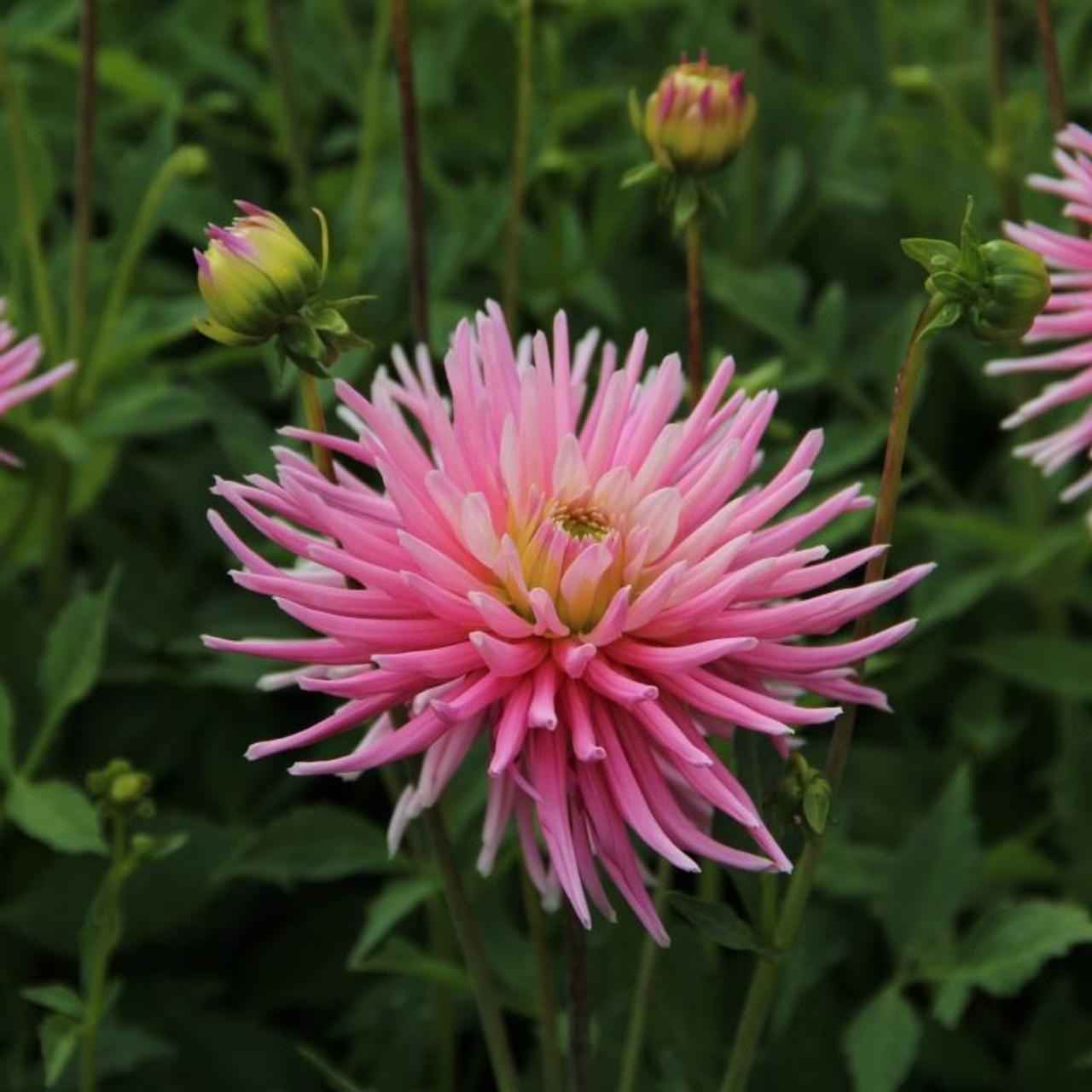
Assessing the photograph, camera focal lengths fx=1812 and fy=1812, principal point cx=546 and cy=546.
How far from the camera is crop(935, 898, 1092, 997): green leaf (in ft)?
4.01

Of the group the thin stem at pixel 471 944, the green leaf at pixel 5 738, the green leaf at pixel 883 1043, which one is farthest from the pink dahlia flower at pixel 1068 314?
the green leaf at pixel 5 738

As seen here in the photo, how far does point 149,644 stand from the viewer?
1675 mm

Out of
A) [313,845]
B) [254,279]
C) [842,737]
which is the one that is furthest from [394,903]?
[254,279]

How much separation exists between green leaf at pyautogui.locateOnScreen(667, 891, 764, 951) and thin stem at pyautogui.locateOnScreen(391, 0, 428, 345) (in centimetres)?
48

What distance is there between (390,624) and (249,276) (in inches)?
7.7

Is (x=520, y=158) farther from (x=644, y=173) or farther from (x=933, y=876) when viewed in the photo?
(x=933, y=876)

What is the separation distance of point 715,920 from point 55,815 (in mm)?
553

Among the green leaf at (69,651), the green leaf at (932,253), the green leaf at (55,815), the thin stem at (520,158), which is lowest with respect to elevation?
the green leaf at (55,815)

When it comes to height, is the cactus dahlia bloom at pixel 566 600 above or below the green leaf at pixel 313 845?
above

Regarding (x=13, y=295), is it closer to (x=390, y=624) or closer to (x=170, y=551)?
(x=170, y=551)

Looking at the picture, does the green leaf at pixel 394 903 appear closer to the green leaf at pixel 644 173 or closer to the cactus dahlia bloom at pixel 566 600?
the cactus dahlia bloom at pixel 566 600

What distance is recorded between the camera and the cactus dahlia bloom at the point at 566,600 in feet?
2.93

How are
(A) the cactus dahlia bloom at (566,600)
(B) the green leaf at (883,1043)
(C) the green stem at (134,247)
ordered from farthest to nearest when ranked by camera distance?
(C) the green stem at (134,247), (B) the green leaf at (883,1043), (A) the cactus dahlia bloom at (566,600)

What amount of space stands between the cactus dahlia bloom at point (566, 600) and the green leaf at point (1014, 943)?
328 millimetres
